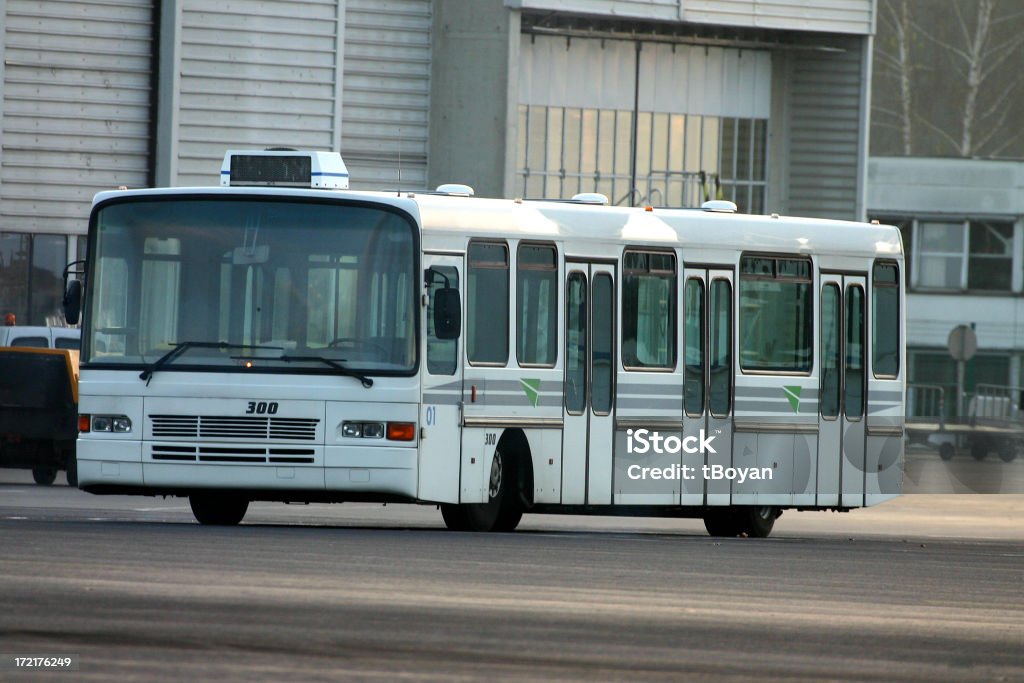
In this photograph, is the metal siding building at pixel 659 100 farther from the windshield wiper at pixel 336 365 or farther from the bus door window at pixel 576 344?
the windshield wiper at pixel 336 365

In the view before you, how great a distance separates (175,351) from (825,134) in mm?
22725

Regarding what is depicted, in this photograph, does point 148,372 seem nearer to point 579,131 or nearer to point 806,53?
point 579,131

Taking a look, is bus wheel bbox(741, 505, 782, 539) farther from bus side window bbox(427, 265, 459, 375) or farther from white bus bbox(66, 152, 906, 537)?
bus side window bbox(427, 265, 459, 375)

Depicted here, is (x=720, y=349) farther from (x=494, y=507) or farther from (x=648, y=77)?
(x=648, y=77)

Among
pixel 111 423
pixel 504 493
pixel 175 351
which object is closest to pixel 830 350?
pixel 504 493

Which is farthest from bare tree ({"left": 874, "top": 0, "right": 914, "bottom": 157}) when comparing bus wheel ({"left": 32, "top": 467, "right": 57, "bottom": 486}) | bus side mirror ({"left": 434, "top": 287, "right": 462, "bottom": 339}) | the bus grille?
the bus grille

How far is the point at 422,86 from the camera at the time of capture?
109ft

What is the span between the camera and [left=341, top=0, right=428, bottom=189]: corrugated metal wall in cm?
3294

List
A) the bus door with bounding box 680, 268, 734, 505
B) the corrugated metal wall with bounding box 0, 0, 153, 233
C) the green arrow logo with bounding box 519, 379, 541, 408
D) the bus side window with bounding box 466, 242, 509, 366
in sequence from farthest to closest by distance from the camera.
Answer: the corrugated metal wall with bounding box 0, 0, 153, 233
the bus door with bounding box 680, 268, 734, 505
the green arrow logo with bounding box 519, 379, 541, 408
the bus side window with bounding box 466, 242, 509, 366

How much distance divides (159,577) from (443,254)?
5.51 meters

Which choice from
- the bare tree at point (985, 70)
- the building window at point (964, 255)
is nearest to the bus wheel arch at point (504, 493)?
the building window at point (964, 255)

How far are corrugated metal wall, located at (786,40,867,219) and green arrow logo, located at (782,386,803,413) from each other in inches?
717

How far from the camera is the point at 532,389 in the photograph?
17.0 m

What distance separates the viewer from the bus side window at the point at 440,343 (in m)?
16.1
